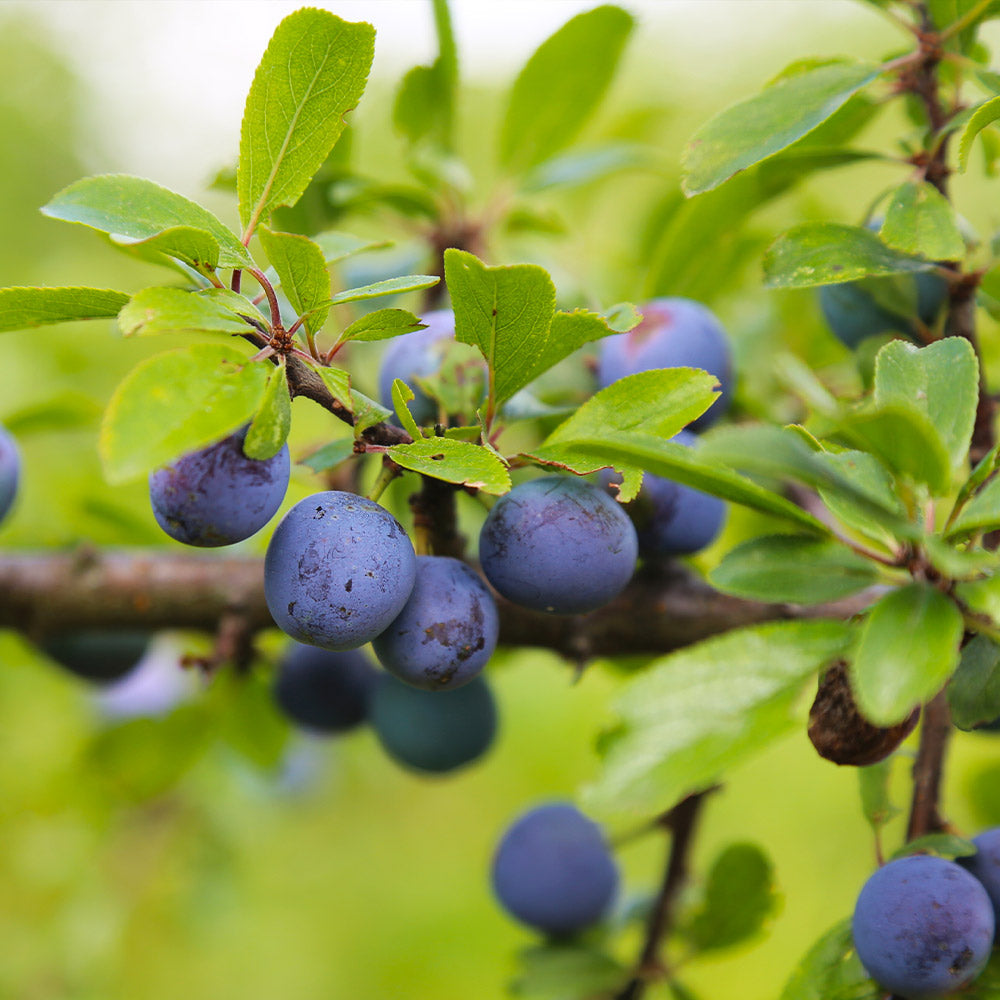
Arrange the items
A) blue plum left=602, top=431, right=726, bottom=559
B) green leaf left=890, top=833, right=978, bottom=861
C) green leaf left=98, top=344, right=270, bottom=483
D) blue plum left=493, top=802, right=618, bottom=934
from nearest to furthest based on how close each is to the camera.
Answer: green leaf left=98, top=344, right=270, bottom=483, green leaf left=890, top=833, right=978, bottom=861, blue plum left=602, top=431, right=726, bottom=559, blue plum left=493, top=802, right=618, bottom=934

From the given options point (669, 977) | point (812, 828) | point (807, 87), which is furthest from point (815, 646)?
point (812, 828)

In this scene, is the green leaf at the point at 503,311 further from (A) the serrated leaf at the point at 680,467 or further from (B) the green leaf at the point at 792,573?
(B) the green leaf at the point at 792,573

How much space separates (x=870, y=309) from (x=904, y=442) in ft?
1.30

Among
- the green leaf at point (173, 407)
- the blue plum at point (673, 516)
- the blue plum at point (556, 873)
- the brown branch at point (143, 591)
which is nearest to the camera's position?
the green leaf at point (173, 407)

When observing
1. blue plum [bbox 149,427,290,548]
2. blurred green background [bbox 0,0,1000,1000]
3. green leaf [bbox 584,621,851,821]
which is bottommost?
blurred green background [bbox 0,0,1000,1000]

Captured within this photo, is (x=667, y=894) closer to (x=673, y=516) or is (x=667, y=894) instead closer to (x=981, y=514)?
(x=673, y=516)

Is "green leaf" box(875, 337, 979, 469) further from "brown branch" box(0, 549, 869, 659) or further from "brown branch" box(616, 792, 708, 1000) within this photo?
"brown branch" box(616, 792, 708, 1000)

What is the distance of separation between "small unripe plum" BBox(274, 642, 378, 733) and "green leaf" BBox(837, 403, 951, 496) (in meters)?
0.67

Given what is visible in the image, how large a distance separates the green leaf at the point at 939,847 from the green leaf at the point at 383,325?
0.50 metres

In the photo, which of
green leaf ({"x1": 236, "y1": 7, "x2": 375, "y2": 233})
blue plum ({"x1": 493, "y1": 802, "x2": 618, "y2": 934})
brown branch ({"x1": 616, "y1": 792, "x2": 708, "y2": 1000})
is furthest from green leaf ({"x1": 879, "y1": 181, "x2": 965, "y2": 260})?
blue plum ({"x1": 493, "y1": 802, "x2": 618, "y2": 934})

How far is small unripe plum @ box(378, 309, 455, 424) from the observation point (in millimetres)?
744

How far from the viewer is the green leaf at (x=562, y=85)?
997 millimetres

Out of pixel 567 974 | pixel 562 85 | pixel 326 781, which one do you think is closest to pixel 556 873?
pixel 567 974

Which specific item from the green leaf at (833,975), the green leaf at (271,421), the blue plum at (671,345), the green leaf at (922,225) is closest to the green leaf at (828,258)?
the green leaf at (922,225)
